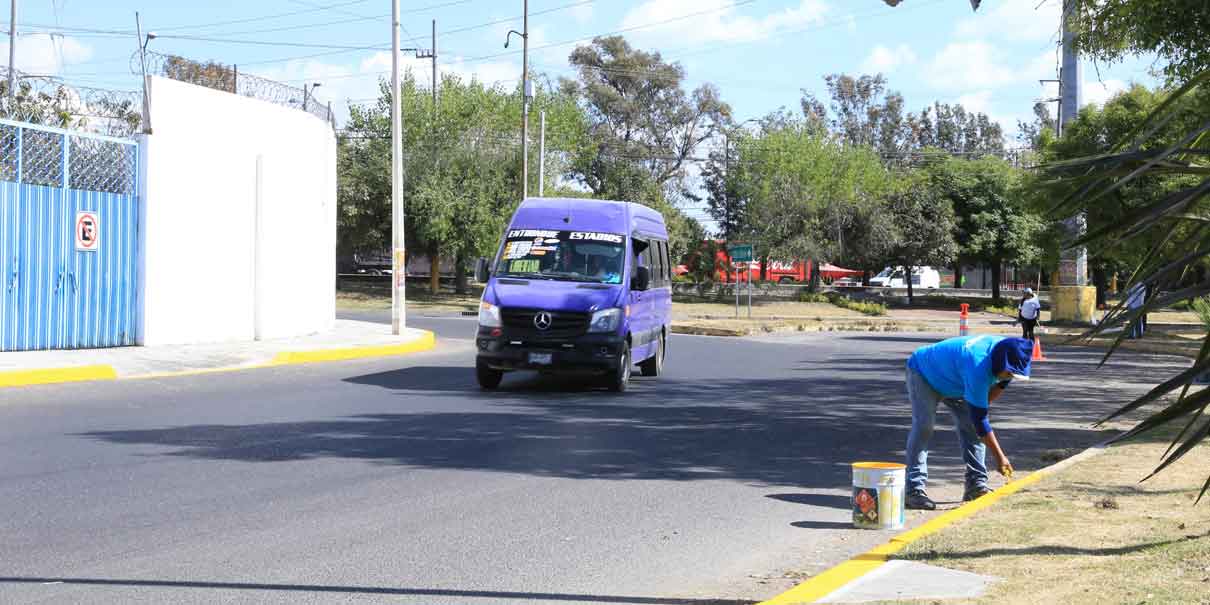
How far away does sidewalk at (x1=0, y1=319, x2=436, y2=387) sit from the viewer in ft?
52.0

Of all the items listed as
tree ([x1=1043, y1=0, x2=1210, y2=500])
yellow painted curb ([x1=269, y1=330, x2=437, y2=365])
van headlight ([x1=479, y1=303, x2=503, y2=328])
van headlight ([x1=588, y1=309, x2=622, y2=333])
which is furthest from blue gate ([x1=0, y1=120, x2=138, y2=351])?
tree ([x1=1043, y1=0, x2=1210, y2=500])

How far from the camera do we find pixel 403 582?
6082 millimetres

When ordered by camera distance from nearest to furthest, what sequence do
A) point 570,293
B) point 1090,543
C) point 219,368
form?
point 1090,543
point 570,293
point 219,368

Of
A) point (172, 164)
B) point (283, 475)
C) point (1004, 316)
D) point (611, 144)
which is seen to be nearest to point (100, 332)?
point (172, 164)

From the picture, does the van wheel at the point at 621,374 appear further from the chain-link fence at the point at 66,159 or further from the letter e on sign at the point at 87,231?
the chain-link fence at the point at 66,159

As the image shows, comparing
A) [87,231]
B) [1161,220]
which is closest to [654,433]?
[1161,220]

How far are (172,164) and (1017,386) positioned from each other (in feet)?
45.8

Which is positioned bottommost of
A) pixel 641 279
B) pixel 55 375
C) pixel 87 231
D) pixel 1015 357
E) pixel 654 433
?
pixel 654 433

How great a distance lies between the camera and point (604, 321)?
15719 millimetres

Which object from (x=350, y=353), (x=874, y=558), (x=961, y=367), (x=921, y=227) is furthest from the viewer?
(x=921, y=227)

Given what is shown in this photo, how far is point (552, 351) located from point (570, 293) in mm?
820

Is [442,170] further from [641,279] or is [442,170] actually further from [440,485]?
[440,485]

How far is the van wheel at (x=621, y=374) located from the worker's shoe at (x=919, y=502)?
25.3ft

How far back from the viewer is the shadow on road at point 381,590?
5828 millimetres
